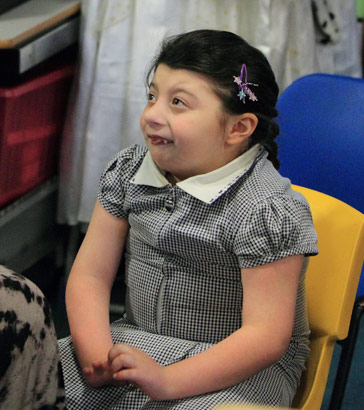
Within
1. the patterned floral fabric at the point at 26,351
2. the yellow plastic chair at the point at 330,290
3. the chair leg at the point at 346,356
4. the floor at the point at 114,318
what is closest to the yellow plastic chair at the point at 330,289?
the yellow plastic chair at the point at 330,290

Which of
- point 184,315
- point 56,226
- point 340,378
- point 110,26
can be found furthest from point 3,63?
point 340,378

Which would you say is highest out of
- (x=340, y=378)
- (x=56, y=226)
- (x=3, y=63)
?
(x=3, y=63)

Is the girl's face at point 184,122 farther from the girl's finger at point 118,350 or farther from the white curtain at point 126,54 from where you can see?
the white curtain at point 126,54

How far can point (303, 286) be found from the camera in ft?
3.31

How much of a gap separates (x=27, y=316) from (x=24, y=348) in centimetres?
3

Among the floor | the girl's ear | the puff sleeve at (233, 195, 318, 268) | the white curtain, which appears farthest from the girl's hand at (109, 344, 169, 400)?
the white curtain

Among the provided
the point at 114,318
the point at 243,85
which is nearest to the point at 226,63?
the point at 243,85

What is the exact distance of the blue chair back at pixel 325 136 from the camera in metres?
1.32

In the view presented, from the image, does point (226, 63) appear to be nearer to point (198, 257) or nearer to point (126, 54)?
point (198, 257)

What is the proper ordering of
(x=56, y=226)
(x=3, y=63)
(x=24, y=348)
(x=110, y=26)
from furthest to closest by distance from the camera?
1. (x=56, y=226)
2. (x=110, y=26)
3. (x=3, y=63)
4. (x=24, y=348)

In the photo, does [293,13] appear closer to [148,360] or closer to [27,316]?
[148,360]

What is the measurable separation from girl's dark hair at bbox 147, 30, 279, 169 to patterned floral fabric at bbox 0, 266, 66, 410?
370 mm

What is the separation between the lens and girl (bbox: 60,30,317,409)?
2.89 feet

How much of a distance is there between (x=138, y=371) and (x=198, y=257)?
7.1 inches
